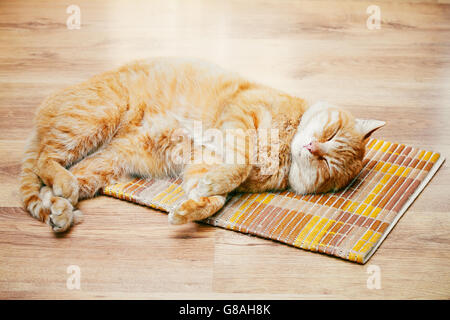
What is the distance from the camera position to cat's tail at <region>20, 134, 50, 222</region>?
6.30 feet

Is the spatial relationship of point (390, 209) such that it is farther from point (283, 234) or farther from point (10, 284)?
point (10, 284)

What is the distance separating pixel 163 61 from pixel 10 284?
1.25 meters

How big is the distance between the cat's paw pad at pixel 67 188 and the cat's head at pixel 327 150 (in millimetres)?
991

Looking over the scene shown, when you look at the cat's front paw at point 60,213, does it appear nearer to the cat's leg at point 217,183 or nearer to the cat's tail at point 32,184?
the cat's tail at point 32,184

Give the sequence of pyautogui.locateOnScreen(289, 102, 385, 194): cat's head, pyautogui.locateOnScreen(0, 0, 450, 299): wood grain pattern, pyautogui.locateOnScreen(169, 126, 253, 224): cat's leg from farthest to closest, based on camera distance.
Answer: pyautogui.locateOnScreen(289, 102, 385, 194): cat's head → pyautogui.locateOnScreen(169, 126, 253, 224): cat's leg → pyautogui.locateOnScreen(0, 0, 450, 299): wood grain pattern

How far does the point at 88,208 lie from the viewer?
2.02 metres

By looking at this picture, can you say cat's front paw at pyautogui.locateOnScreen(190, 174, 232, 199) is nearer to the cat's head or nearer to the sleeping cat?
the sleeping cat

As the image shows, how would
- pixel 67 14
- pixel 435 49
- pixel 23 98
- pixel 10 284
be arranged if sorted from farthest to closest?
1. pixel 67 14
2. pixel 435 49
3. pixel 23 98
4. pixel 10 284

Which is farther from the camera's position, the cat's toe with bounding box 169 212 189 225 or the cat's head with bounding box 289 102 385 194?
the cat's head with bounding box 289 102 385 194

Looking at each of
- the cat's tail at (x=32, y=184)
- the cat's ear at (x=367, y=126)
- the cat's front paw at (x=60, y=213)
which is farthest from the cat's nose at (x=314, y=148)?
the cat's tail at (x=32, y=184)

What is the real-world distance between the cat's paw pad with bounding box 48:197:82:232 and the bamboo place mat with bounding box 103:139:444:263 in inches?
9.0

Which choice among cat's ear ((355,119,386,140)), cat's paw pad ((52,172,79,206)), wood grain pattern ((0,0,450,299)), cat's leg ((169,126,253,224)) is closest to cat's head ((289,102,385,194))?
cat's ear ((355,119,386,140))

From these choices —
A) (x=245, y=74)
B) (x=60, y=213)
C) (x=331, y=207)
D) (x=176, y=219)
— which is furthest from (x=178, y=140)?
(x=245, y=74)

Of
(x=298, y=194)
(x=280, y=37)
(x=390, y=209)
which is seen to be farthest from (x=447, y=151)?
(x=280, y=37)
